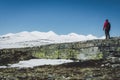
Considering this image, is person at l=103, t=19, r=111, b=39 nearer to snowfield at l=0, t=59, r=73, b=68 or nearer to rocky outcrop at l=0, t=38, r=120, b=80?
rocky outcrop at l=0, t=38, r=120, b=80

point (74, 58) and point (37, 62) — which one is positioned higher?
point (74, 58)

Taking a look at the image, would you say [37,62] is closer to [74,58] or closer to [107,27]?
[74,58]

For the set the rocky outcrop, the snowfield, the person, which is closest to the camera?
the rocky outcrop

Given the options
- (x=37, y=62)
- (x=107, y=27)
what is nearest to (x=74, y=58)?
(x=37, y=62)

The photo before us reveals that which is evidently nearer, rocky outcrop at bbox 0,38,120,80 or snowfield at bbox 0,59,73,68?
rocky outcrop at bbox 0,38,120,80

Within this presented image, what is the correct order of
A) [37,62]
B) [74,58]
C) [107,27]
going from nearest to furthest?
[37,62] < [74,58] < [107,27]

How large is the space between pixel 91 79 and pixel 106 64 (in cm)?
871

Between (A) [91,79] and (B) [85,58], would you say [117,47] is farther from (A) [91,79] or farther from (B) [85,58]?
(A) [91,79]

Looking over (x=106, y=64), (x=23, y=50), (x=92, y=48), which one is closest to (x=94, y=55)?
(x=92, y=48)

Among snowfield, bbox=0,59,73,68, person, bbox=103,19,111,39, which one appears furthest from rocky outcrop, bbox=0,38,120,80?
person, bbox=103,19,111,39

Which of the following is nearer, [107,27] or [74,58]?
[74,58]

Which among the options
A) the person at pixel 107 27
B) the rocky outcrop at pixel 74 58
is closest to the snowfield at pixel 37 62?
the rocky outcrop at pixel 74 58

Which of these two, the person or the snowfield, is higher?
the person

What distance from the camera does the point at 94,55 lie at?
118 feet
